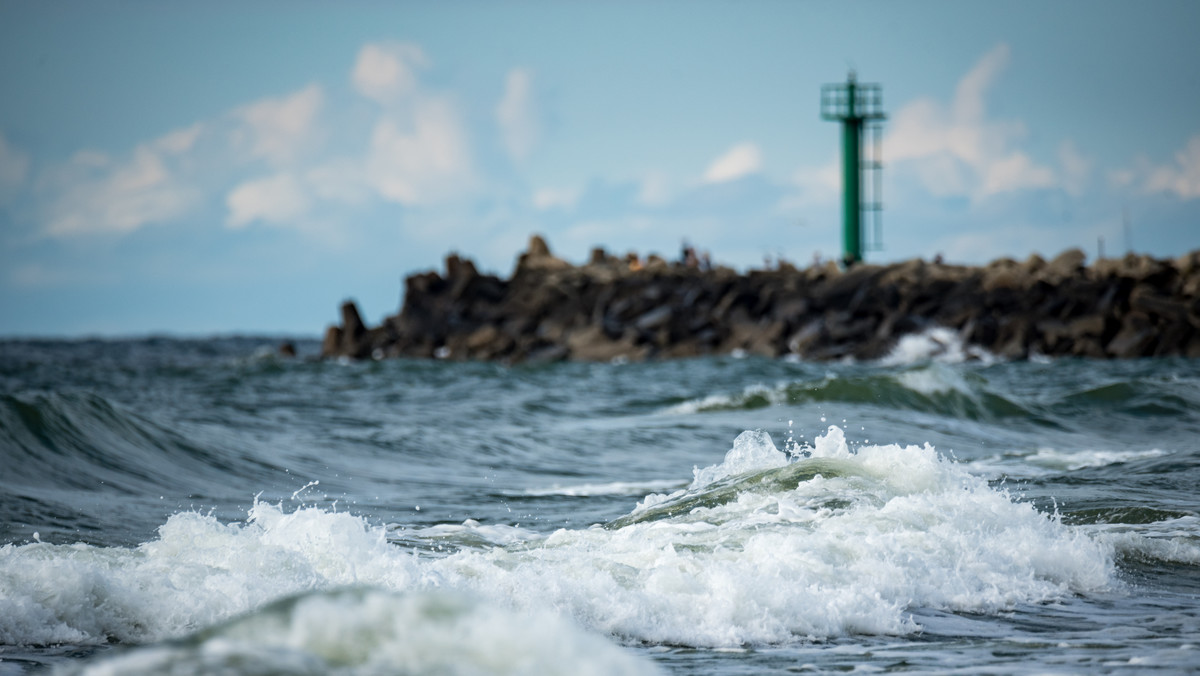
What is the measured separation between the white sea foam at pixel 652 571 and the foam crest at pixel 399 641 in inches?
72.8

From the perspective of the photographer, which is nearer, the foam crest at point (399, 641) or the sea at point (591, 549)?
the foam crest at point (399, 641)

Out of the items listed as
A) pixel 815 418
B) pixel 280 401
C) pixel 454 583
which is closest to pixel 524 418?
pixel 815 418

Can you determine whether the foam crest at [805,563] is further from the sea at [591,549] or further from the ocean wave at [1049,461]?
the ocean wave at [1049,461]

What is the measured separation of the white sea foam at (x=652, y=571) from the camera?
4.51 m

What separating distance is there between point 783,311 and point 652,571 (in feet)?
96.1

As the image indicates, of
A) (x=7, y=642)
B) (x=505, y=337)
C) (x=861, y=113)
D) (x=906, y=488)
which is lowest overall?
(x=7, y=642)

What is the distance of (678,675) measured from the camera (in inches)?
152

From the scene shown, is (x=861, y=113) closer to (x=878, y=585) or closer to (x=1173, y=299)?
(x=1173, y=299)

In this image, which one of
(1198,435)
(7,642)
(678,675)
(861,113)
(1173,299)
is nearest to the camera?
(678,675)

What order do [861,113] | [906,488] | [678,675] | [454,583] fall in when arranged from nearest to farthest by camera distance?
[678,675] → [454,583] → [906,488] → [861,113]

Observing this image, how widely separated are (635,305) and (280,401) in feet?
59.5

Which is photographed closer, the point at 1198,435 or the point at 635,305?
the point at 1198,435

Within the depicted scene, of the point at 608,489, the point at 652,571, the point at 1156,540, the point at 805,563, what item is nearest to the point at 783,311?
the point at 608,489

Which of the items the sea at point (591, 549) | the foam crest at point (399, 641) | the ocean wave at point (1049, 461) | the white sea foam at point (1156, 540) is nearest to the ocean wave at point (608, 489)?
the sea at point (591, 549)
